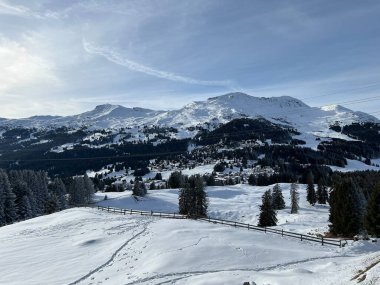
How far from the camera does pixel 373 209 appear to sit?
185 ft

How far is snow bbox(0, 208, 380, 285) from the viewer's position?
96.4 ft

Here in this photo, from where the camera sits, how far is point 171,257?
3500cm

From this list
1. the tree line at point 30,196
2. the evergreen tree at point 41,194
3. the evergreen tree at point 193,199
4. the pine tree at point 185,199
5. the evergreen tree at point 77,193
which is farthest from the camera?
the evergreen tree at point 77,193

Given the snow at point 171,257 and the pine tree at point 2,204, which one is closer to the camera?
the snow at point 171,257

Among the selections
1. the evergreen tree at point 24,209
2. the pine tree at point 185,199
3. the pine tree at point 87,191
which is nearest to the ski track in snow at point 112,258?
the pine tree at point 185,199

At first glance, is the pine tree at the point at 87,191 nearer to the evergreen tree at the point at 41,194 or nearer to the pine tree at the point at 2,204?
the evergreen tree at the point at 41,194

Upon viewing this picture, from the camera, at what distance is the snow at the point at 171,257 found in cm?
2939

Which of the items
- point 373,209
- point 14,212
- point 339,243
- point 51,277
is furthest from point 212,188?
point 51,277

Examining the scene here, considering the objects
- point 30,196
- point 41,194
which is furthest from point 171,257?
point 41,194

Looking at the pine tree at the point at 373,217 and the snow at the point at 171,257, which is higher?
the pine tree at the point at 373,217

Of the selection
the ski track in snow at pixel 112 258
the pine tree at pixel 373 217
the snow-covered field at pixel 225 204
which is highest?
the pine tree at pixel 373 217

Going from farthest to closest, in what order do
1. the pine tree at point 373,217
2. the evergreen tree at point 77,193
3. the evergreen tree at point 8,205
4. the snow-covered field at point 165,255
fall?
1. the evergreen tree at point 77,193
2. the evergreen tree at point 8,205
3. the pine tree at point 373,217
4. the snow-covered field at point 165,255

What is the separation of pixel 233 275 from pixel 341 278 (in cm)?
754

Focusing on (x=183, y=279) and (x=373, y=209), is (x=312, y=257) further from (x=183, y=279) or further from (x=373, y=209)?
(x=373, y=209)
